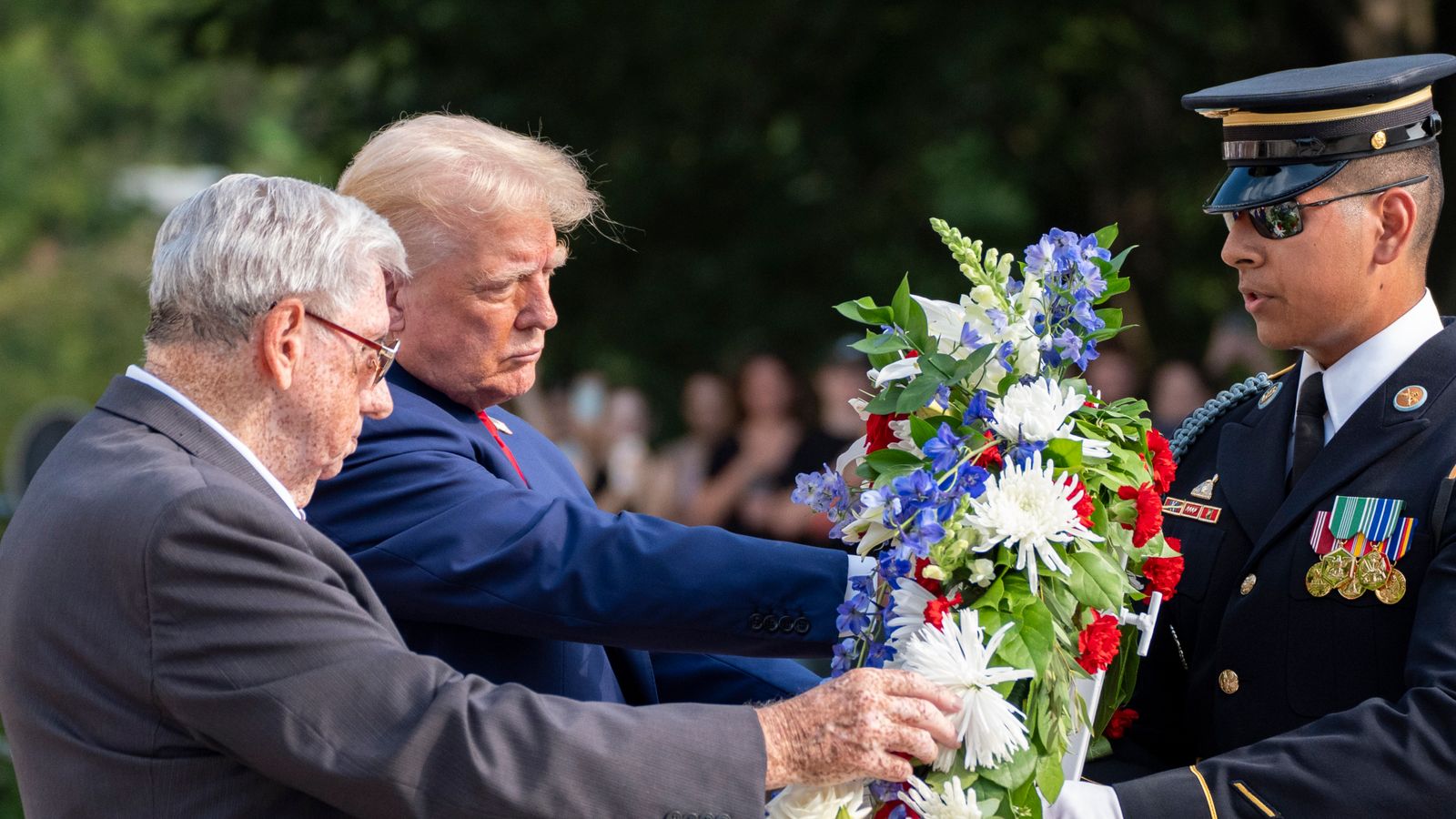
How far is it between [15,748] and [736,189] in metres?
11.4

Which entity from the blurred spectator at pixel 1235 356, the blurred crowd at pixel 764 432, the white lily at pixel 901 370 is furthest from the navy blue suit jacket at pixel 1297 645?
the blurred spectator at pixel 1235 356

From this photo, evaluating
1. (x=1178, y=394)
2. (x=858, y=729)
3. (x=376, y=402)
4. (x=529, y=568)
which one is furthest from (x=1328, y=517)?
(x=1178, y=394)

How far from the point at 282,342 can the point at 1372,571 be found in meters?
1.99

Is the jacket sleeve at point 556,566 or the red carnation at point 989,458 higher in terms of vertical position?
the red carnation at point 989,458

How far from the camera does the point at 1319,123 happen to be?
3074 millimetres

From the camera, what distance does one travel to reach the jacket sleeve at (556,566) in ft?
9.96

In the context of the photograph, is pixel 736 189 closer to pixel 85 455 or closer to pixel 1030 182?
pixel 1030 182

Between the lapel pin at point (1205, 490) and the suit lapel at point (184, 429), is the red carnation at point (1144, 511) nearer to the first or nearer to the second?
the lapel pin at point (1205, 490)

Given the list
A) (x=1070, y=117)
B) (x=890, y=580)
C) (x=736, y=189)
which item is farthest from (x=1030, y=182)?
(x=890, y=580)

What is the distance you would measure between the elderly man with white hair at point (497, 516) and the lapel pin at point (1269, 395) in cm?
105

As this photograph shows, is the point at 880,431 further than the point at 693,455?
No

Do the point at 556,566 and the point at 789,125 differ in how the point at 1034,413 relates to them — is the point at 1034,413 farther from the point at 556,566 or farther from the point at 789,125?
the point at 789,125

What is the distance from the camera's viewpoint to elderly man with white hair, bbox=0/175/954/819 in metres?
2.31

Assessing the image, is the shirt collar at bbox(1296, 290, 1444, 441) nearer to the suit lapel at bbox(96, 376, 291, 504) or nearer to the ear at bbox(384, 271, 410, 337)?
the ear at bbox(384, 271, 410, 337)
